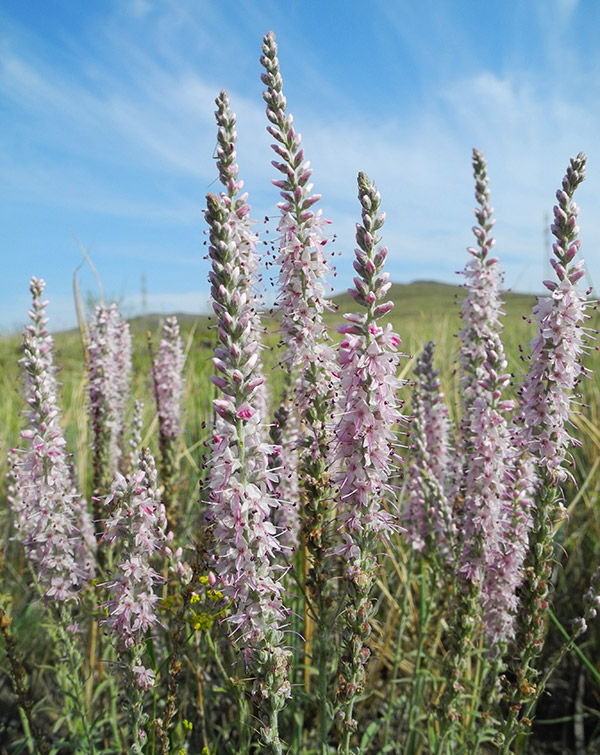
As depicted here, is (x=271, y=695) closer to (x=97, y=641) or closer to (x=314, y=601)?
(x=314, y=601)

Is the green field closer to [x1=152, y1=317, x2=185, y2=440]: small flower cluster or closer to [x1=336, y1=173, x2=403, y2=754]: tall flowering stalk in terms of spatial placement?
[x1=152, y1=317, x2=185, y2=440]: small flower cluster

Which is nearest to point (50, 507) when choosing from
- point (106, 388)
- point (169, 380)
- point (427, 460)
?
point (106, 388)

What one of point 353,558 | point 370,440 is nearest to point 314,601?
point 353,558

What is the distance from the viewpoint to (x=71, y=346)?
19.1 m

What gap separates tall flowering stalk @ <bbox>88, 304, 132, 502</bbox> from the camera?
4512mm

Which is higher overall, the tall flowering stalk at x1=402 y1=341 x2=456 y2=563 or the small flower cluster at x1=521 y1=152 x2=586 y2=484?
the small flower cluster at x1=521 y1=152 x2=586 y2=484

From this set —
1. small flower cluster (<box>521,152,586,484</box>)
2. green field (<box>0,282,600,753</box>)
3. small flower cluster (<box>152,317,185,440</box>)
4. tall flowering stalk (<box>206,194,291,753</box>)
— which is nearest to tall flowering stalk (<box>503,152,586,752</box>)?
small flower cluster (<box>521,152,586,484</box>)

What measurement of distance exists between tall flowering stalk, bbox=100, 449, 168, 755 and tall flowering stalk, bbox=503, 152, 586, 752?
175 centimetres

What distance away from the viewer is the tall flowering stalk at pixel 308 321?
2650 mm

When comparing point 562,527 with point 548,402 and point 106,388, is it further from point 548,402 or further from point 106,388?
point 106,388

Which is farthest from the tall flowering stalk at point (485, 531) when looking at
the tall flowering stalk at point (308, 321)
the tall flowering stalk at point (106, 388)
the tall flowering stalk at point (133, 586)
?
the tall flowering stalk at point (106, 388)

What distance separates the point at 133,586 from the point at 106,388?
273 centimetres

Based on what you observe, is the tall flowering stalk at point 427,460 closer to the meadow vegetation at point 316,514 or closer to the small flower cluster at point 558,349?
the meadow vegetation at point 316,514

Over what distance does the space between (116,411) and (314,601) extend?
2.80 metres
